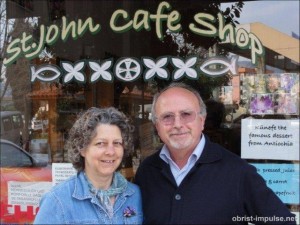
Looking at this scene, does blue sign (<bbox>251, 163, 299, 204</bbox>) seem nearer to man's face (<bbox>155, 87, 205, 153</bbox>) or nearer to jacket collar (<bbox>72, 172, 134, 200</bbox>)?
man's face (<bbox>155, 87, 205, 153</bbox>)

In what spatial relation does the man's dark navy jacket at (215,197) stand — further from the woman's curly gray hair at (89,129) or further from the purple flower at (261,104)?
the purple flower at (261,104)

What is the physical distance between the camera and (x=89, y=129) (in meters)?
2.16

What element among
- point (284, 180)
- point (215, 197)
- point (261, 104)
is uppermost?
point (261, 104)

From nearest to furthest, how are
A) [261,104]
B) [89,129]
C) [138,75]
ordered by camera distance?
1. [89,129]
2. [261,104]
3. [138,75]

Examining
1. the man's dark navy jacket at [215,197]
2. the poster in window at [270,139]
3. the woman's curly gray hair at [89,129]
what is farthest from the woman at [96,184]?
the poster in window at [270,139]

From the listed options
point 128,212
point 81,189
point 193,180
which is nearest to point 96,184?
point 81,189

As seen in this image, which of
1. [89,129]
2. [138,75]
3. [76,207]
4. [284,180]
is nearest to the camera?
[76,207]

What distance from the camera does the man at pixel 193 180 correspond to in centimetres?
215

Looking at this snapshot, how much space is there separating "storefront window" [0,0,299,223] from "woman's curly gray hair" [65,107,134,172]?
129 centimetres

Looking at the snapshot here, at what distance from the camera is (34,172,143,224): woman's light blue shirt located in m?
2.01

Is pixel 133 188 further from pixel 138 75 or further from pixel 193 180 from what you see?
pixel 138 75

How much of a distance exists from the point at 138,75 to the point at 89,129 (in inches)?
68.3

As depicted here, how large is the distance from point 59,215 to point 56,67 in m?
2.18

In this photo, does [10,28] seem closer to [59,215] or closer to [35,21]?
[35,21]
